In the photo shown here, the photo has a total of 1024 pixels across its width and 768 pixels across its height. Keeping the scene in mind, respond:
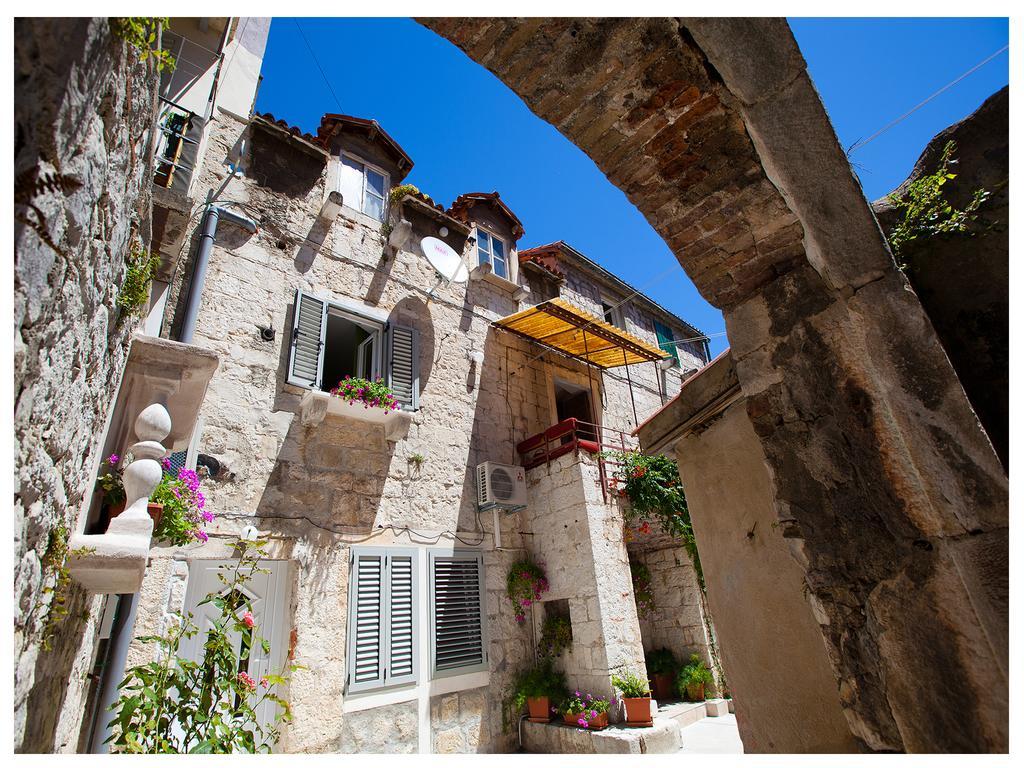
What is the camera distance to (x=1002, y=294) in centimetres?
186

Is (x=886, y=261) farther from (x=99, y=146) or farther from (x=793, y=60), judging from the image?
(x=99, y=146)

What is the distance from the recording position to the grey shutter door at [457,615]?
6125mm

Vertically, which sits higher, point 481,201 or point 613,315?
point 481,201

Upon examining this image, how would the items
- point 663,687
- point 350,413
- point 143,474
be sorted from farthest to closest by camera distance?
point 663,687, point 350,413, point 143,474

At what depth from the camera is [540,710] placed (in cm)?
618

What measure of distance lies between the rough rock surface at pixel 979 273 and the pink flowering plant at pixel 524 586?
5.99 metres

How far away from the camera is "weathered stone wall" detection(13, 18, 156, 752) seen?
1.11 m

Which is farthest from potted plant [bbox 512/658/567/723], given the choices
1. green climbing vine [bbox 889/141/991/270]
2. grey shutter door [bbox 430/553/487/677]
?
green climbing vine [bbox 889/141/991/270]

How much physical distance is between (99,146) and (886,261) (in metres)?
2.80

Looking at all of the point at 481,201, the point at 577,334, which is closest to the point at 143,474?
the point at 577,334

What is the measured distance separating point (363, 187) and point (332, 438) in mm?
4508

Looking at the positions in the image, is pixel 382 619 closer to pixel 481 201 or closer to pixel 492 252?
pixel 492 252

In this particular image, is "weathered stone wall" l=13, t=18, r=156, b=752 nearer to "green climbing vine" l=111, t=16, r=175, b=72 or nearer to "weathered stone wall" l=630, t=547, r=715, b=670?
"green climbing vine" l=111, t=16, r=175, b=72

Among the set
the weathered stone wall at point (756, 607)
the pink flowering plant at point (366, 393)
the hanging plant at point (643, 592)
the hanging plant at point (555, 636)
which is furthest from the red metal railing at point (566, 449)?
the weathered stone wall at point (756, 607)
